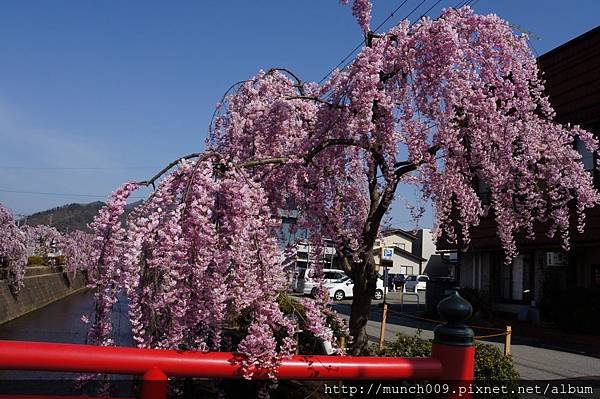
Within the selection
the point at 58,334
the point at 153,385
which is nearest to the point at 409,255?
the point at 58,334

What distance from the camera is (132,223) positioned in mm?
3574

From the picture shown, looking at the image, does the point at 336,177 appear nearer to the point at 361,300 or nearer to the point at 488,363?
the point at 361,300

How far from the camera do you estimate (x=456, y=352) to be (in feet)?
11.3

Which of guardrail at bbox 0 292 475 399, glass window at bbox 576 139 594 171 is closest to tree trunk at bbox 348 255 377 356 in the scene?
guardrail at bbox 0 292 475 399

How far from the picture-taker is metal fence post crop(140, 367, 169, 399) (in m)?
2.83

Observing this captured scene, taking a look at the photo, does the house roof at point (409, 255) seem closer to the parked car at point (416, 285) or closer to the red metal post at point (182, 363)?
the parked car at point (416, 285)

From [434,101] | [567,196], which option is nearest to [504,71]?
[434,101]

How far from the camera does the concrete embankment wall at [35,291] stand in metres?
19.8

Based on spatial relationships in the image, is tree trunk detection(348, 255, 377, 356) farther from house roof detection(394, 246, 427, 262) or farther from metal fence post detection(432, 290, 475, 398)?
house roof detection(394, 246, 427, 262)

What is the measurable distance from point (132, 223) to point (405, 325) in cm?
1776

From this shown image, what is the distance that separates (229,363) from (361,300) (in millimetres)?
3039

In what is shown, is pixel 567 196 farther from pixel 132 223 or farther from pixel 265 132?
pixel 132 223

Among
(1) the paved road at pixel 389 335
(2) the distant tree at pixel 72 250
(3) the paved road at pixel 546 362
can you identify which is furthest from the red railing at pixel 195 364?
(2) the distant tree at pixel 72 250

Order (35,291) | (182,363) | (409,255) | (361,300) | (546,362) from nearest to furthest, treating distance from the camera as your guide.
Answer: (182,363) → (361,300) → (546,362) → (35,291) → (409,255)
